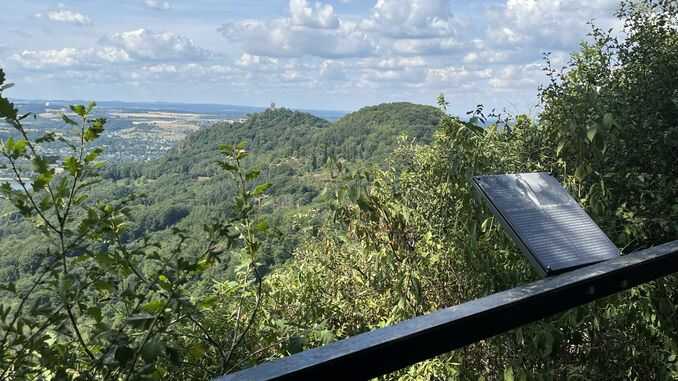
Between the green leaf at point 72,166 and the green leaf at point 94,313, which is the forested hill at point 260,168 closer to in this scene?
the green leaf at point 72,166

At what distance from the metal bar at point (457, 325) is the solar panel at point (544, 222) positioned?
0.41ft

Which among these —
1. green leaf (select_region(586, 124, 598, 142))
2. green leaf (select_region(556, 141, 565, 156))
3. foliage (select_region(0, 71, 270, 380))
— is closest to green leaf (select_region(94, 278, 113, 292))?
foliage (select_region(0, 71, 270, 380))

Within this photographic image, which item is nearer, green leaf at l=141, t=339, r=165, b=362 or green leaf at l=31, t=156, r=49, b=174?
green leaf at l=141, t=339, r=165, b=362

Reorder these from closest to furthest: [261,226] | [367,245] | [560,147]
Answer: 1. [261,226]
2. [560,147]
3. [367,245]

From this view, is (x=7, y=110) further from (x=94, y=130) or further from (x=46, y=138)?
(x=94, y=130)

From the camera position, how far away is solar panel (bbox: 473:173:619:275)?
1.89 metres

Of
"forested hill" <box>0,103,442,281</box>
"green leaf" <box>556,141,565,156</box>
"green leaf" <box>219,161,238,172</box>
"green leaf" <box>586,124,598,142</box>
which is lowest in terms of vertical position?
"forested hill" <box>0,103,442,281</box>

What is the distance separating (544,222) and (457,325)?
3.17 feet

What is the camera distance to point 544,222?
210 centimetres

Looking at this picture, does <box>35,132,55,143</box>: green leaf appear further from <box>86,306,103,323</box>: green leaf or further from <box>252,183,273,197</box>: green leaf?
<box>252,183,273,197</box>: green leaf

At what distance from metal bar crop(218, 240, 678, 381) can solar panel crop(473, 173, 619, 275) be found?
13 cm

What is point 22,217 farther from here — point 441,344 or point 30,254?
point 441,344

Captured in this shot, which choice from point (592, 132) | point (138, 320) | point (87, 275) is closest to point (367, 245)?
point (592, 132)

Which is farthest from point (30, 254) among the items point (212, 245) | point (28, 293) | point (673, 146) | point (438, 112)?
point (673, 146)
